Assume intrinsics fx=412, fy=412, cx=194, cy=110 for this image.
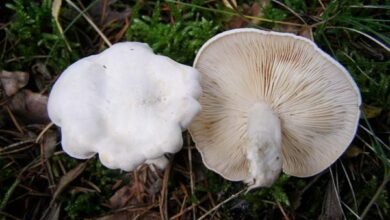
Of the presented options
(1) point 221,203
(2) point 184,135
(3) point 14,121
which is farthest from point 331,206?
(3) point 14,121

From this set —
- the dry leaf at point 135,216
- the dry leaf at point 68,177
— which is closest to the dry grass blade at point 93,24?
the dry leaf at point 68,177

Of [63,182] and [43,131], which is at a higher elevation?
[43,131]

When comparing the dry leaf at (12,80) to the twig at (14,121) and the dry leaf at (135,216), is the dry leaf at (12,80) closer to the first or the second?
the twig at (14,121)

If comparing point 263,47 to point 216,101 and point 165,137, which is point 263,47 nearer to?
point 216,101

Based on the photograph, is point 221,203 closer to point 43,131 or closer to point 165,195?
point 165,195

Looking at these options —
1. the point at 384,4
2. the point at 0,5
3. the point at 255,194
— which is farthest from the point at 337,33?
the point at 0,5
